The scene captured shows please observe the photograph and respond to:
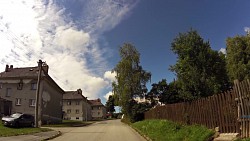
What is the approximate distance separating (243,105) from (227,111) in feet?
5.06

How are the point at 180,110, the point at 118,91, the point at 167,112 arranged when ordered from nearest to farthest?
the point at 180,110 < the point at 167,112 < the point at 118,91

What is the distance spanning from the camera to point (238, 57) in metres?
42.9

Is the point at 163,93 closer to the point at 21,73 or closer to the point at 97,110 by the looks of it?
the point at 21,73

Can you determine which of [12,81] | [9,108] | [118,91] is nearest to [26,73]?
[12,81]

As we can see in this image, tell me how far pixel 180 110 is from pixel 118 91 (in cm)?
3105

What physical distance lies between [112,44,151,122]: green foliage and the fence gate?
37.8m

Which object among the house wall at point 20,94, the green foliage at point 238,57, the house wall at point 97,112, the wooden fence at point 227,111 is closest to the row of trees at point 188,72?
the green foliage at point 238,57

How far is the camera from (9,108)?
146 feet

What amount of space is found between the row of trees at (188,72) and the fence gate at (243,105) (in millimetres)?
9847

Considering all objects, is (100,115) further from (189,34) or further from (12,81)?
(189,34)

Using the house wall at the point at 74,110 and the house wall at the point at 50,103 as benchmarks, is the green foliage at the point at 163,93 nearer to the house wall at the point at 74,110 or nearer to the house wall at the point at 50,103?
the house wall at the point at 50,103

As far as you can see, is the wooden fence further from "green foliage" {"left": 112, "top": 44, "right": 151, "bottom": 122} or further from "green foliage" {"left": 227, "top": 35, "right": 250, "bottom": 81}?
"green foliage" {"left": 112, "top": 44, "right": 151, "bottom": 122}

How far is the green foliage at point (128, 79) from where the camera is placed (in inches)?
1901

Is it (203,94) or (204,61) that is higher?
(204,61)
